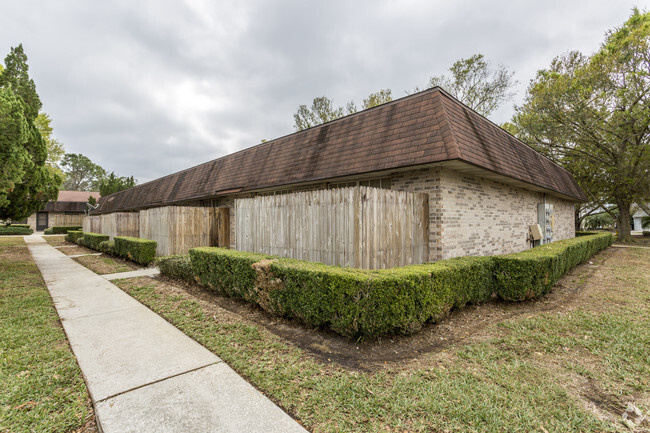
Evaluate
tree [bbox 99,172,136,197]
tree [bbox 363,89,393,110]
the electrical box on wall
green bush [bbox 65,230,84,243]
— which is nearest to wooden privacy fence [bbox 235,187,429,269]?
the electrical box on wall

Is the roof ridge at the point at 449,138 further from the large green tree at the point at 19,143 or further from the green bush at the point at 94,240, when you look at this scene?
the green bush at the point at 94,240

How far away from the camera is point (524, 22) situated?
32.7 ft

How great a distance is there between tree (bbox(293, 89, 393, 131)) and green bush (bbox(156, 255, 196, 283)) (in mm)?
21961

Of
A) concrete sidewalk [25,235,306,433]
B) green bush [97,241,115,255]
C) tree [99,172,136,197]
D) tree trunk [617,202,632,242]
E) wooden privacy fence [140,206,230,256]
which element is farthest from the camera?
tree [99,172,136,197]

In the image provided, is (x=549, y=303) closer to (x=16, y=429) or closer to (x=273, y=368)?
(x=273, y=368)

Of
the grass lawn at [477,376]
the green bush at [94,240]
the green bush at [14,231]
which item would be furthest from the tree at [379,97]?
the green bush at [14,231]

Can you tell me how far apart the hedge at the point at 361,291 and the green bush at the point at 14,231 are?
144 ft

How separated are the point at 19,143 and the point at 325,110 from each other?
24.1 meters

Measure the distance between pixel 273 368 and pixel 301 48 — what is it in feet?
41.0

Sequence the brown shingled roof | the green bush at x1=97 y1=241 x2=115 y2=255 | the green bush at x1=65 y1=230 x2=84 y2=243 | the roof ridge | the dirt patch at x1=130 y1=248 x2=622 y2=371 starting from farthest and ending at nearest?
1. the green bush at x1=65 y1=230 x2=84 y2=243
2. the green bush at x1=97 y1=241 x2=115 y2=255
3. the brown shingled roof
4. the roof ridge
5. the dirt patch at x1=130 y1=248 x2=622 y2=371

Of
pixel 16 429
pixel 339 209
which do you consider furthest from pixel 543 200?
pixel 16 429

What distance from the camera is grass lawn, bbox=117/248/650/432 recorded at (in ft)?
7.65

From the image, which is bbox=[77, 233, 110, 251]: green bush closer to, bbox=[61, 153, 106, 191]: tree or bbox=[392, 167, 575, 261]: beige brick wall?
bbox=[392, 167, 575, 261]: beige brick wall

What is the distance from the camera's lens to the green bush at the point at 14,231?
31.5 meters
